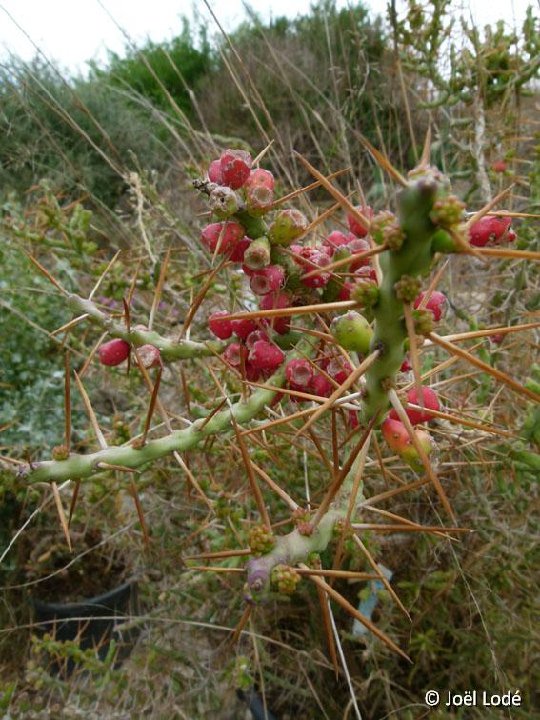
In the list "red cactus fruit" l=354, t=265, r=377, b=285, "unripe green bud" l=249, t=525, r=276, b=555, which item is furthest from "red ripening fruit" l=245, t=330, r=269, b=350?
A: "unripe green bud" l=249, t=525, r=276, b=555

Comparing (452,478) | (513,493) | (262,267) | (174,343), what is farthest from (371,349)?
(452,478)

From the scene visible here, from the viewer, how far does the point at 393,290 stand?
358mm

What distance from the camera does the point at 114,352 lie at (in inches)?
24.3

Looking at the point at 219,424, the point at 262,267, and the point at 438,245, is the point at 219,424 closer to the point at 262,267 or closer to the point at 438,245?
the point at 262,267

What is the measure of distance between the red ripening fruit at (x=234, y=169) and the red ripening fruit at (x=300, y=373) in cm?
19

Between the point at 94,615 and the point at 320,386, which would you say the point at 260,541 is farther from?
the point at 94,615

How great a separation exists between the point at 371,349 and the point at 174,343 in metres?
0.29

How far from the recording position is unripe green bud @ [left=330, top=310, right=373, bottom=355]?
428 mm

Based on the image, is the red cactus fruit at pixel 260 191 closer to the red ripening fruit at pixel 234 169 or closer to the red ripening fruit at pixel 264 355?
the red ripening fruit at pixel 234 169

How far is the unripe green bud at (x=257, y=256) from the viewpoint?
539 millimetres

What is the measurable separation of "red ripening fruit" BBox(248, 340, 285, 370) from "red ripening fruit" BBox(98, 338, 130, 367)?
0.15 m

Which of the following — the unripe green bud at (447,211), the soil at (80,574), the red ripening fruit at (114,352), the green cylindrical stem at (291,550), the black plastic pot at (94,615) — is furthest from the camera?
the soil at (80,574)

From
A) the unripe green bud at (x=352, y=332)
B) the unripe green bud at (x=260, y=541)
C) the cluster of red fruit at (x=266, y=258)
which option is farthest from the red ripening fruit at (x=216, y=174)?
the unripe green bud at (x=260, y=541)

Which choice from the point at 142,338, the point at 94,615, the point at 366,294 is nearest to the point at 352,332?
the point at 366,294
